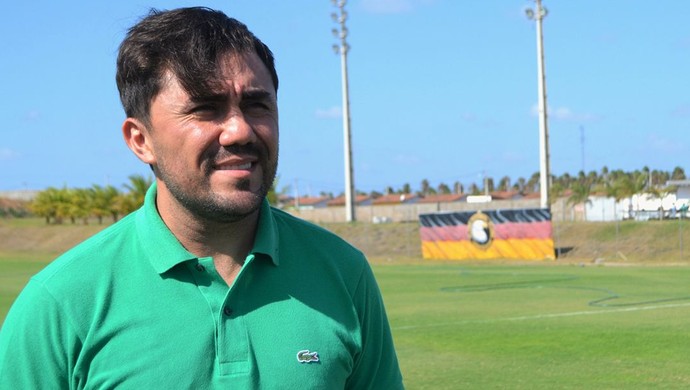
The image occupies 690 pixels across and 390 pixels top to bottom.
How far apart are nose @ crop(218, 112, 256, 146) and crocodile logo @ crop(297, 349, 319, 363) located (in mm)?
632

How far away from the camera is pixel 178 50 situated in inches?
132

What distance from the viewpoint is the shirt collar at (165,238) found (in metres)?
3.34

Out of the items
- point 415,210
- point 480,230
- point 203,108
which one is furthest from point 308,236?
point 415,210

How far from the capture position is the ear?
11.5 ft

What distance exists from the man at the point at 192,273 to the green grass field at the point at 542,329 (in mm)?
9009

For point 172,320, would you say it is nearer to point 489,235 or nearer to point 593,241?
point 489,235

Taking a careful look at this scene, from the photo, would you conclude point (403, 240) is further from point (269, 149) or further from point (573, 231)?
point (269, 149)

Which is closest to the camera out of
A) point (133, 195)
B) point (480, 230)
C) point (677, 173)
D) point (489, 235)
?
point (489, 235)

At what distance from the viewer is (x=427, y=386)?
40.8ft

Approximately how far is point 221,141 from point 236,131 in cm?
5

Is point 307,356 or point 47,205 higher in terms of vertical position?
point 307,356

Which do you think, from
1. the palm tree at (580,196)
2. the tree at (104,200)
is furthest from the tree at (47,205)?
the palm tree at (580,196)

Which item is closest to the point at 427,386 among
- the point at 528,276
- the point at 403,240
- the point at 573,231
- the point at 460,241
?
the point at 528,276

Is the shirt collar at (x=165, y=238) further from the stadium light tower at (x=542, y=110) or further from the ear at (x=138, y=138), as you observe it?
the stadium light tower at (x=542, y=110)
